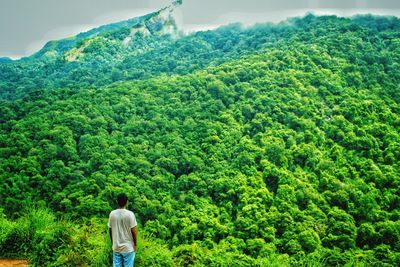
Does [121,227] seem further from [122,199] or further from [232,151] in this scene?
[232,151]

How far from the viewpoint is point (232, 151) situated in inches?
1361

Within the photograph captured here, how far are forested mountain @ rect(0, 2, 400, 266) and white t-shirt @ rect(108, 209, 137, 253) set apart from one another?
175 cm

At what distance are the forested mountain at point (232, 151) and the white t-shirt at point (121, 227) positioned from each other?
5.73 feet

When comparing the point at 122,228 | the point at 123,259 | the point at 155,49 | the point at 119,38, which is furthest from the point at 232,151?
the point at 119,38

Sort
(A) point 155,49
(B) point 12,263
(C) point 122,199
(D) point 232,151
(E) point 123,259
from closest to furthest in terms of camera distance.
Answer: (C) point 122,199, (E) point 123,259, (B) point 12,263, (D) point 232,151, (A) point 155,49

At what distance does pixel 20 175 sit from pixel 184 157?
12.5 m

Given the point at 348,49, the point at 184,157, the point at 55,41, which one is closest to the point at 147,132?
the point at 184,157

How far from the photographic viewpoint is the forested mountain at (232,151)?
24422 millimetres

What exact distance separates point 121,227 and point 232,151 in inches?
1179

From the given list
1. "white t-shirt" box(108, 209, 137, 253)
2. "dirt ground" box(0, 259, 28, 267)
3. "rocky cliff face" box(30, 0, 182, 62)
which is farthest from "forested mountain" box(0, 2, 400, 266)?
"rocky cliff face" box(30, 0, 182, 62)

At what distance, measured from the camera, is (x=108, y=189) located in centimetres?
2631

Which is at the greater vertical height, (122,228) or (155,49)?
(155,49)

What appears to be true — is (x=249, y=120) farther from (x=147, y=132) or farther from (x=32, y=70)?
(x=32, y=70)

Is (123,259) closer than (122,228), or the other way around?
(122,228)
